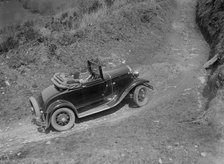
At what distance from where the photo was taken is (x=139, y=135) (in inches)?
257

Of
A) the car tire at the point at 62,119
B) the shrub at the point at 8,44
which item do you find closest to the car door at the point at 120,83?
Result: the car tire at the point at 62,119

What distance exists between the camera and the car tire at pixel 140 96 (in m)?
8.26

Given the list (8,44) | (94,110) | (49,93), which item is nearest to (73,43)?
(8,44)

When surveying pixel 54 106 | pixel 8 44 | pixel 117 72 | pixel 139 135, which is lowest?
pixel 139 135

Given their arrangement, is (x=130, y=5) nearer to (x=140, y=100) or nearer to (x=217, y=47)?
(x=217, y=47)

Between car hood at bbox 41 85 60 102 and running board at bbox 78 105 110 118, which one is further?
running board at bbox 78 105 110 118

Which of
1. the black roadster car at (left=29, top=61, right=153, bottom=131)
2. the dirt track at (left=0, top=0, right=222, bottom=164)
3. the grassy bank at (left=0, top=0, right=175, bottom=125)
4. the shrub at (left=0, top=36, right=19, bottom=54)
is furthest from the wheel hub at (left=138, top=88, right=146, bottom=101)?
the shrub at (left=0, top=36, right=19, bottom=54)

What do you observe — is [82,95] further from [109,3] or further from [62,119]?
[109,3]

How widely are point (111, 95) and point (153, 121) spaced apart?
166cm

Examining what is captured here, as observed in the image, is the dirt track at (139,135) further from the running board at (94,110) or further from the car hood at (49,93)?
the car hood at (49,93)

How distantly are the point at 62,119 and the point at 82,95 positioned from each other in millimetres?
929

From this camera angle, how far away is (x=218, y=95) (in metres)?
7.61

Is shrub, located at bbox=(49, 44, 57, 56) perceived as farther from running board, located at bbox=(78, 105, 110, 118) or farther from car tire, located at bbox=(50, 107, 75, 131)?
car tire, located at bbox=(50, 107, 75, 131)

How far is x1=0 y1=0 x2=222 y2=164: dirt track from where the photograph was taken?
572 centimetres
